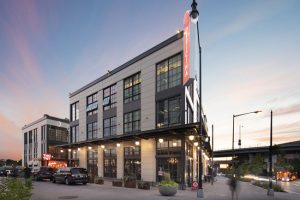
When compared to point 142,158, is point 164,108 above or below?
above

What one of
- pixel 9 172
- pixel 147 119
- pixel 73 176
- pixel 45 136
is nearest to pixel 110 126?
pixel 147 119

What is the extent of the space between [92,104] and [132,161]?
15.7m

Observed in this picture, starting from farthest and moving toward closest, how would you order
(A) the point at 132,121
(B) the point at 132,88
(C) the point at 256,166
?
(C) the point at 256,166, (B) the point at 132,88, (A) the point at 132,121

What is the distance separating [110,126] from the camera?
46.4m

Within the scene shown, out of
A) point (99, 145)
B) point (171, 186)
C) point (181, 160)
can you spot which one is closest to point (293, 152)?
point (99, 145)

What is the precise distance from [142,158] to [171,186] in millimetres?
14169

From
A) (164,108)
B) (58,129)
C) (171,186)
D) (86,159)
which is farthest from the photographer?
(58,129)

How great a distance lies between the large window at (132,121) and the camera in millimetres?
39250

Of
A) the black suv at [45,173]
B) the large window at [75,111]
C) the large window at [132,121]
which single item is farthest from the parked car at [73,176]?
the large window at [75,111]

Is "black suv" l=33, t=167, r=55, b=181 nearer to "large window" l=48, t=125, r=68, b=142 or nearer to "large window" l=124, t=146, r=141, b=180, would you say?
"large window" l=124, t=146, r=141, b=180

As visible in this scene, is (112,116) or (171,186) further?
(112,116)

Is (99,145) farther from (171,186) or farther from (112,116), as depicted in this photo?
(171,186)

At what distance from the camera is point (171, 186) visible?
2300 centimetres

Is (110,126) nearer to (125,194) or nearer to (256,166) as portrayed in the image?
(125,194)
